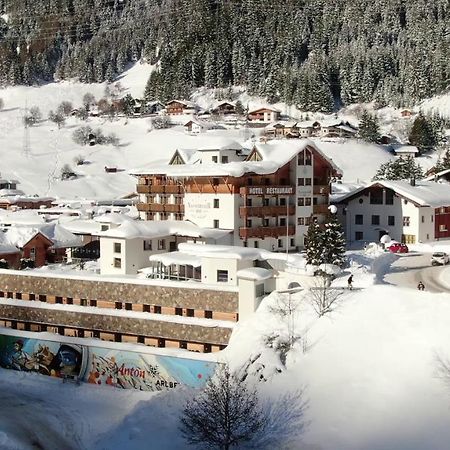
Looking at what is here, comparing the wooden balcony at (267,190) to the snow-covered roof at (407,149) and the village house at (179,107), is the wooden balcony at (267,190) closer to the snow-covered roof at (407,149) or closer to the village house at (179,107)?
the snow-covered roof at (407,149)

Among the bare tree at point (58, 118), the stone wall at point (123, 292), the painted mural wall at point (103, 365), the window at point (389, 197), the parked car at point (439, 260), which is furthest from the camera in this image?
the bare tree at point (58, 118)

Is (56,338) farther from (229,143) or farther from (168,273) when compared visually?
(229,143)

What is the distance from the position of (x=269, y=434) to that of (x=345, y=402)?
9.02 feet

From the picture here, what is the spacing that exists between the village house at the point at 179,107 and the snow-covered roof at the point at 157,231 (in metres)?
85.9

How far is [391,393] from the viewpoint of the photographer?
74.6ft

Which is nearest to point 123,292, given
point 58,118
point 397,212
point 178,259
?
point 178,259

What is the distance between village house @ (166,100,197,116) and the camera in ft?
414

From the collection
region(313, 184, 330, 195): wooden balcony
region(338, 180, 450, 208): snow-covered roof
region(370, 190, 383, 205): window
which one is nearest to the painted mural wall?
region(313, 184, 330, 195): wooden balcony

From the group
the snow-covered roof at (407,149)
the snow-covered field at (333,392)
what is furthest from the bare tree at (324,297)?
the snow-covered roof at (407,149)

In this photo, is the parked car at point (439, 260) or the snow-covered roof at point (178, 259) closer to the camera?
the snow-covered roof at point (178, 259)

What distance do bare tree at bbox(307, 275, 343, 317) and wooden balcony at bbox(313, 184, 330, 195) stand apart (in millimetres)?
15773

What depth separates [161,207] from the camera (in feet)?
157

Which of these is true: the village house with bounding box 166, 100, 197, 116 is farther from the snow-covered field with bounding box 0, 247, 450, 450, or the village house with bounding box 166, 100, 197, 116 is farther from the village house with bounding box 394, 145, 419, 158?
the snow-covered field with bounding box 0, 247, 450, 450

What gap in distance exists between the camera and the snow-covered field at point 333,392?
69.8ft
